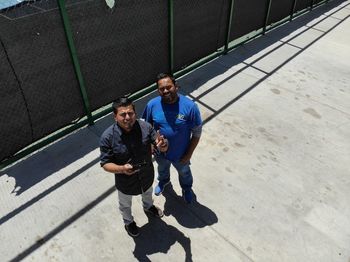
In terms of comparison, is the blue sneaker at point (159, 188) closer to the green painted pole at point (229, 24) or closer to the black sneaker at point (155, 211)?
the black sneaker at point (155, 211)

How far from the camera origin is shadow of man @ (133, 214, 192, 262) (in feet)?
12.6

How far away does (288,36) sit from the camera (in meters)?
9.60

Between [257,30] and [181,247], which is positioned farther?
[257,30]

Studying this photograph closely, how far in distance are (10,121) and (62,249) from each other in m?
2.04

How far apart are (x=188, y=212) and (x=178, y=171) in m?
0.62

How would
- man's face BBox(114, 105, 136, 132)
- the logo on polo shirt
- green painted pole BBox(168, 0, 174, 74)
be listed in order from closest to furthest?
man's face BBox(114, 105, 136, 132) → the logo on polo shirt → green painted pole BBox(168, 0, 174, 74)

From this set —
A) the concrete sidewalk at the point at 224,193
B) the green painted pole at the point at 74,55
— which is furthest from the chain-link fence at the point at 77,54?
the concrete sidewalk at the point at 224,193

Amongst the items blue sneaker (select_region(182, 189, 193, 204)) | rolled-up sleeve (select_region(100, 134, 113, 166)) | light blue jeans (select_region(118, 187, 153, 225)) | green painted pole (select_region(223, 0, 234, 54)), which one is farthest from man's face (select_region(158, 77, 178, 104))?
green painted pole (select_region(223, 0, 234, 54))

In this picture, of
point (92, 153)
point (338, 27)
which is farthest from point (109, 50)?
point (338, 27)

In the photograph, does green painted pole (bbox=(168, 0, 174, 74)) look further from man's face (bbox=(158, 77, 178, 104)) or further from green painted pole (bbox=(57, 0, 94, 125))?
man's face (bbox=(158, 77, 178, 104))

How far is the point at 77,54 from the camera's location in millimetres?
4930

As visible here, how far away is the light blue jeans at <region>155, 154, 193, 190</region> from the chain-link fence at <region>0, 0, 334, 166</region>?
79.6 inches

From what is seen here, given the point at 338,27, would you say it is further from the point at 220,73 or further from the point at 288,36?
the point at 220,73

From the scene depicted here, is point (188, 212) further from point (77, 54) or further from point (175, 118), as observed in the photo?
point (77, 54)
